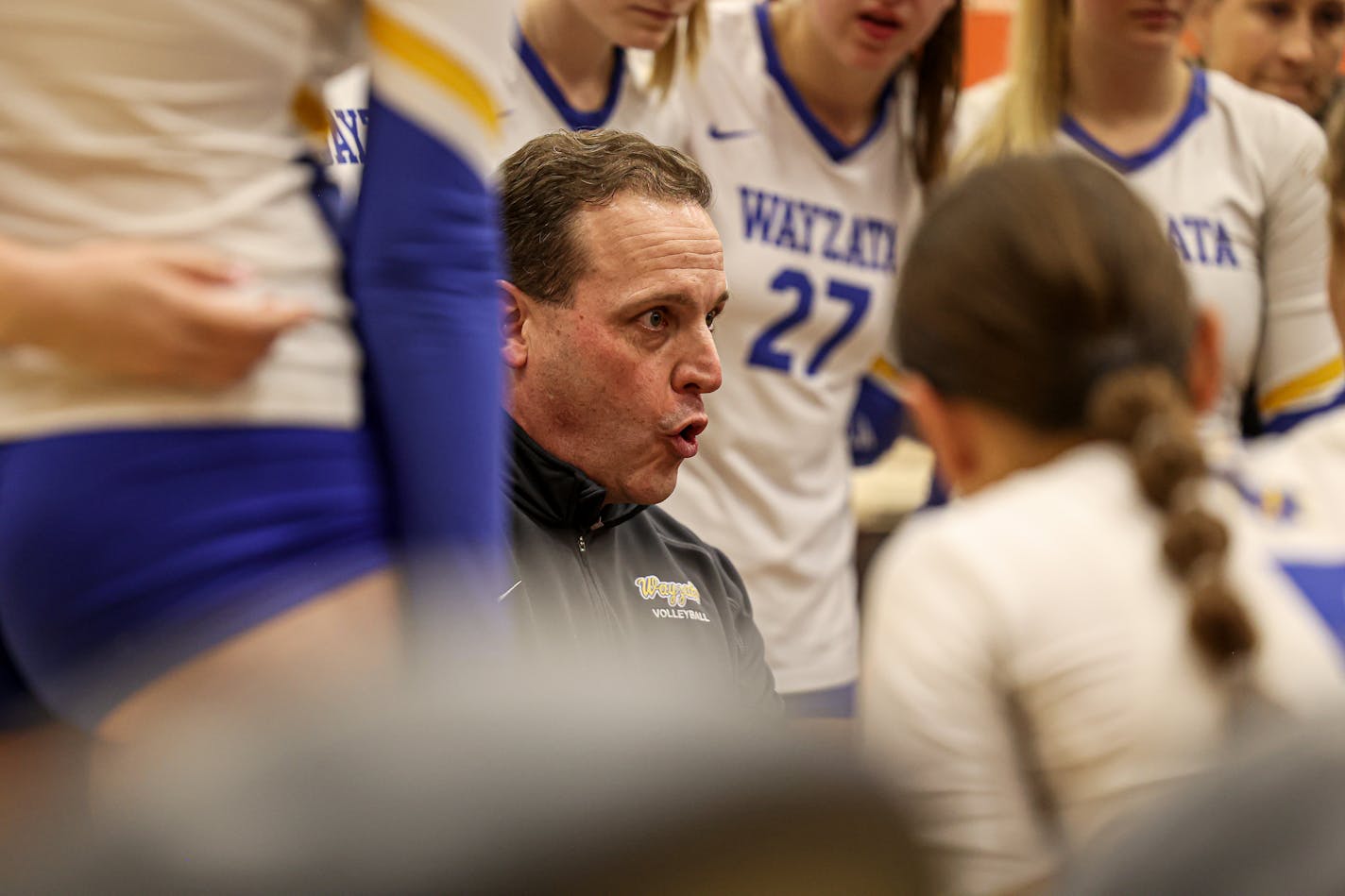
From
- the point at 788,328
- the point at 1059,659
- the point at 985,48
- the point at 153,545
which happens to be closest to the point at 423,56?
the point at 153,545

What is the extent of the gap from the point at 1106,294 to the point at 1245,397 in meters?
1.65

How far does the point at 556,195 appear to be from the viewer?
1.80 meters

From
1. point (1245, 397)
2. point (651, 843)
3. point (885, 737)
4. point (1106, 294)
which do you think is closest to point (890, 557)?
point (885, 737)

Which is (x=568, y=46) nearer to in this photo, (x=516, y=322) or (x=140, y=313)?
(x=516, y=322)

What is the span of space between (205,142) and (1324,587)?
0.75m

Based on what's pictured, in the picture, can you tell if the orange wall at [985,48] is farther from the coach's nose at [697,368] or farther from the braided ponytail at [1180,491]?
the braided ponytail at [1180,491]

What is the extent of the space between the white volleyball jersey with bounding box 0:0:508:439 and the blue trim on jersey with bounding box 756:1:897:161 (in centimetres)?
188

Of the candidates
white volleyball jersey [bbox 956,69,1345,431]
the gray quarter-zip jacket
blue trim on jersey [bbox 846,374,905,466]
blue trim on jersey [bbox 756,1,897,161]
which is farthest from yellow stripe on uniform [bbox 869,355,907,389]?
the gray quarter-zip jacket

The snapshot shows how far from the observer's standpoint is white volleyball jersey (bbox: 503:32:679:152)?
7.77 ft

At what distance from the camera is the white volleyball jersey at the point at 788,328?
2586 mm

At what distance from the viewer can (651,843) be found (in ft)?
1.32

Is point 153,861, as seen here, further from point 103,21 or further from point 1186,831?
point 103,21

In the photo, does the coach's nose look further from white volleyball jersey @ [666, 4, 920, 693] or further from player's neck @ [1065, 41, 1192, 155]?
player's neck @ [1065, 41, 1192, 155]

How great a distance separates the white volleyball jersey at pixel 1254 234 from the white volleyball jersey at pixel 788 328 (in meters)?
0.35
